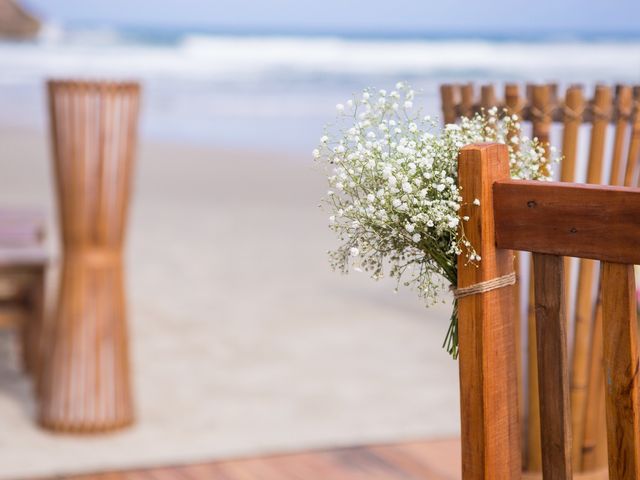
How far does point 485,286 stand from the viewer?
1443mm

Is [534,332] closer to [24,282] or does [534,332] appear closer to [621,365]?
[621,365]

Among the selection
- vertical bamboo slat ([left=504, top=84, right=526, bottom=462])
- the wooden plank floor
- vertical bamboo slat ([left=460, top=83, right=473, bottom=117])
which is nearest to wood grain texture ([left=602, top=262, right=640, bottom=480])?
vertical bamboo slat ([left=504, top=84, right=526, bottom=462])

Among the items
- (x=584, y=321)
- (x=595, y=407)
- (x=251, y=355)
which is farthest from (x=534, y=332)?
(x=251, y=355)

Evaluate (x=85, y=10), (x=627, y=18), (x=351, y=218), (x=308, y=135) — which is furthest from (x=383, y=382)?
(x=85, y=10)

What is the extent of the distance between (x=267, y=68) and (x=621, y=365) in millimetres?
23136

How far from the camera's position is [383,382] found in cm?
474

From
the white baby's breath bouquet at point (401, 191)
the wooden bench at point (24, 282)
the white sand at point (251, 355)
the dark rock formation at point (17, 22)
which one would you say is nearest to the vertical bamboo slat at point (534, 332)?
the white baby's breath bouquet at point (401, 191)

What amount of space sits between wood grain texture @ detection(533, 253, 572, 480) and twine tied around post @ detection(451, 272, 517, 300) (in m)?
0.04

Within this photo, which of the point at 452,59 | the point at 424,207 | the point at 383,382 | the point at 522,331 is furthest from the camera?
the point at 452,59

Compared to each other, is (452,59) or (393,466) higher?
(393,466)

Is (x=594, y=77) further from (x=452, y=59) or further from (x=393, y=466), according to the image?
(x=393, y=466)

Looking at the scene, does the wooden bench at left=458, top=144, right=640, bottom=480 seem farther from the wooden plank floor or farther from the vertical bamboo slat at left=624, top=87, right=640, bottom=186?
the wooden plank floor

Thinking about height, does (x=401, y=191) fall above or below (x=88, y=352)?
above

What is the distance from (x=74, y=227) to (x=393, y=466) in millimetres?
1670
